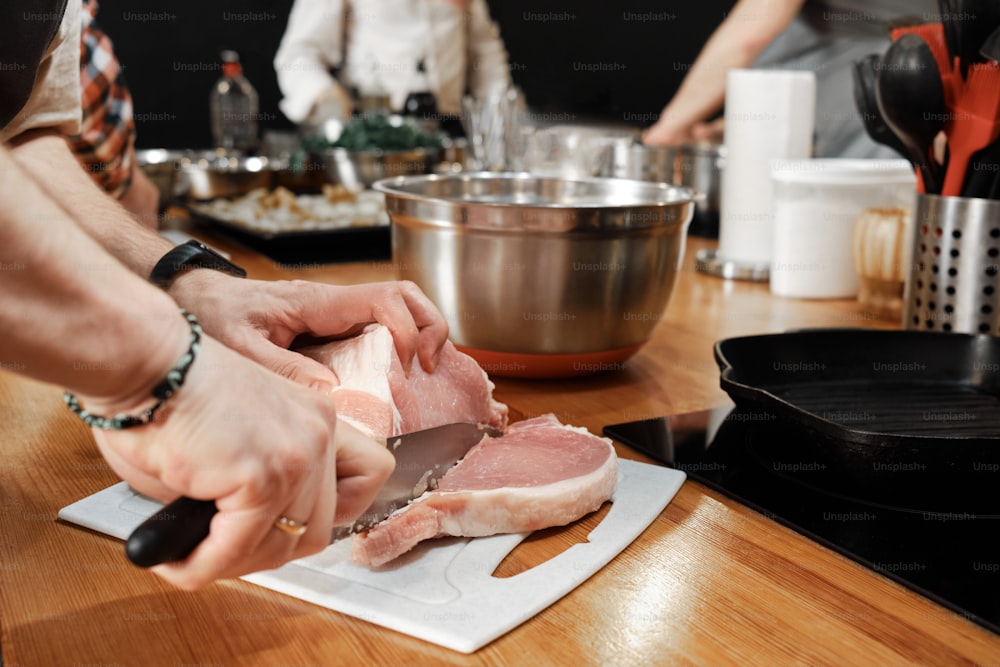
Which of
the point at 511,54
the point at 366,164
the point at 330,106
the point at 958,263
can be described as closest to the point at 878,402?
the point at 958,263

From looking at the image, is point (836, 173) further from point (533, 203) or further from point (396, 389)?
point (396, 389)

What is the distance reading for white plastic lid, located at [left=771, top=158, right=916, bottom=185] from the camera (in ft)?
5.78

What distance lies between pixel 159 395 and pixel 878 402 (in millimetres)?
887

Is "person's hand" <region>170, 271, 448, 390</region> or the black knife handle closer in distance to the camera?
the black knife handle

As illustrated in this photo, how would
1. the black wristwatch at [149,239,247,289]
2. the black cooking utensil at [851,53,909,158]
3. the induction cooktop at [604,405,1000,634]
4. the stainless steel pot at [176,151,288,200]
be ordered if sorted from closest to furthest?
1. the induction cooktop at [604,405,1000,634]
2. the black wristwatch at [149,239,247,289]
3. the black cooking utensil at [851,53,909,158]
4. the stainless steel pot at [176,151,288,200]

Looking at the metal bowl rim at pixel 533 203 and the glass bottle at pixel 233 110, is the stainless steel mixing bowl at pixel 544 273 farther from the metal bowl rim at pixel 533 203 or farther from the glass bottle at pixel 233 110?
the glass bottle at pixel 233 110

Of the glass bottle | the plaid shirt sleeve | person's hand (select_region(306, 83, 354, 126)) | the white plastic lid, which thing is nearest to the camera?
the white plastic lid

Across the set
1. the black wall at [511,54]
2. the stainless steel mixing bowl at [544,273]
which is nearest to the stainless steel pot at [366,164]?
the stainless steel mixing bowl at [544,273]

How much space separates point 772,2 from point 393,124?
1308mm

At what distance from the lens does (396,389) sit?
3.13ft

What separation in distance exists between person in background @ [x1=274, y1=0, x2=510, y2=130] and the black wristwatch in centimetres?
365

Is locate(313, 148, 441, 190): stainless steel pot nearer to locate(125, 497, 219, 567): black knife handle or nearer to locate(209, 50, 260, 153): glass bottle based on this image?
locate(209, 50, 260, 153): glass bottle

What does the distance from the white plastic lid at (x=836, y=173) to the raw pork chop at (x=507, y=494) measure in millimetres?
1028

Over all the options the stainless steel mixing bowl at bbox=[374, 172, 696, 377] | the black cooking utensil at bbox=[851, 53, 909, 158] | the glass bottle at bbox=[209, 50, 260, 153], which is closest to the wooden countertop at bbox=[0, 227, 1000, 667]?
the stainless steel mixing bowl at bbox=[374, 172, 696, 377]
